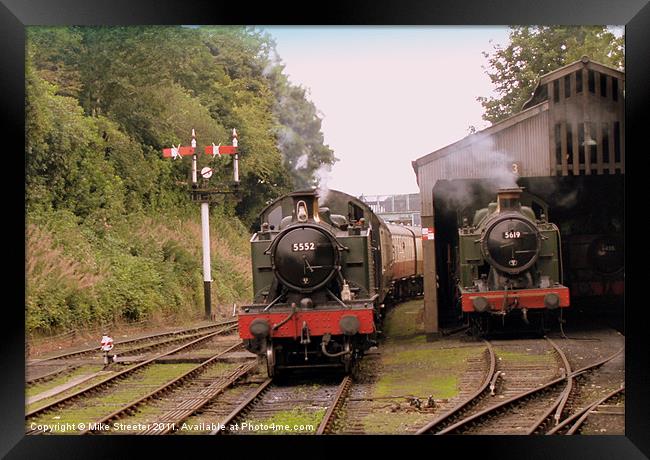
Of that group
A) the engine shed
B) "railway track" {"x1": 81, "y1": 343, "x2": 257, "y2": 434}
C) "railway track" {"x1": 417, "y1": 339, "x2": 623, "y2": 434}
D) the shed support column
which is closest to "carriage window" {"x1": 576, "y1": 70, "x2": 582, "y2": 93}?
the engine shed

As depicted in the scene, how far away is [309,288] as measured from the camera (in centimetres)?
799

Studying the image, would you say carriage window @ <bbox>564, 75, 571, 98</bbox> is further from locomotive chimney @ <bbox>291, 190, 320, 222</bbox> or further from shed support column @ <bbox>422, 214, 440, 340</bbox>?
locomotive chimney @ <bbox>291, 190, 320, 222</bbox>

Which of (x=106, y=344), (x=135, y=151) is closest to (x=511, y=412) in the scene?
(x=106, y=344)

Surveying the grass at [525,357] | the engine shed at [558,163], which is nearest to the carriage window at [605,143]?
the engine shed at [558,163]

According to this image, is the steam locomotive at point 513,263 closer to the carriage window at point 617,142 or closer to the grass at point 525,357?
the grass at point 525,357

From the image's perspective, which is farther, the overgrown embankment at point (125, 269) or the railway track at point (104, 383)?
the overgrown embankment at point (125, 269)

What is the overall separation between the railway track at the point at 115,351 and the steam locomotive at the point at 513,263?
11.0 ft

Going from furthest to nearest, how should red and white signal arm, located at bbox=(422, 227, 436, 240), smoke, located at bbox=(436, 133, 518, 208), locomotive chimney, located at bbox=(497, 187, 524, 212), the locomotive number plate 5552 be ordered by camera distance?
red and white signal arm, located at bbox=(422, 227, 436, 240) → locomotive chimney, located at bbox=(497, 187, 524, 212) → smoke, located at bbox=(436, 133, 518, 208) → the locomotive number plate 5552

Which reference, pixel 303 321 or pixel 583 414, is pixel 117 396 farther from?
pixel 583 414

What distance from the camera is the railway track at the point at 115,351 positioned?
7.67 m

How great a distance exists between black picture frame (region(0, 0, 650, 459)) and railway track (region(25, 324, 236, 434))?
15 centimetres

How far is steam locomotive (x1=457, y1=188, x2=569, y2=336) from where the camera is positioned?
9.78m

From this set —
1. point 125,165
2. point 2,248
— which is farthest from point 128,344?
point 2,248
